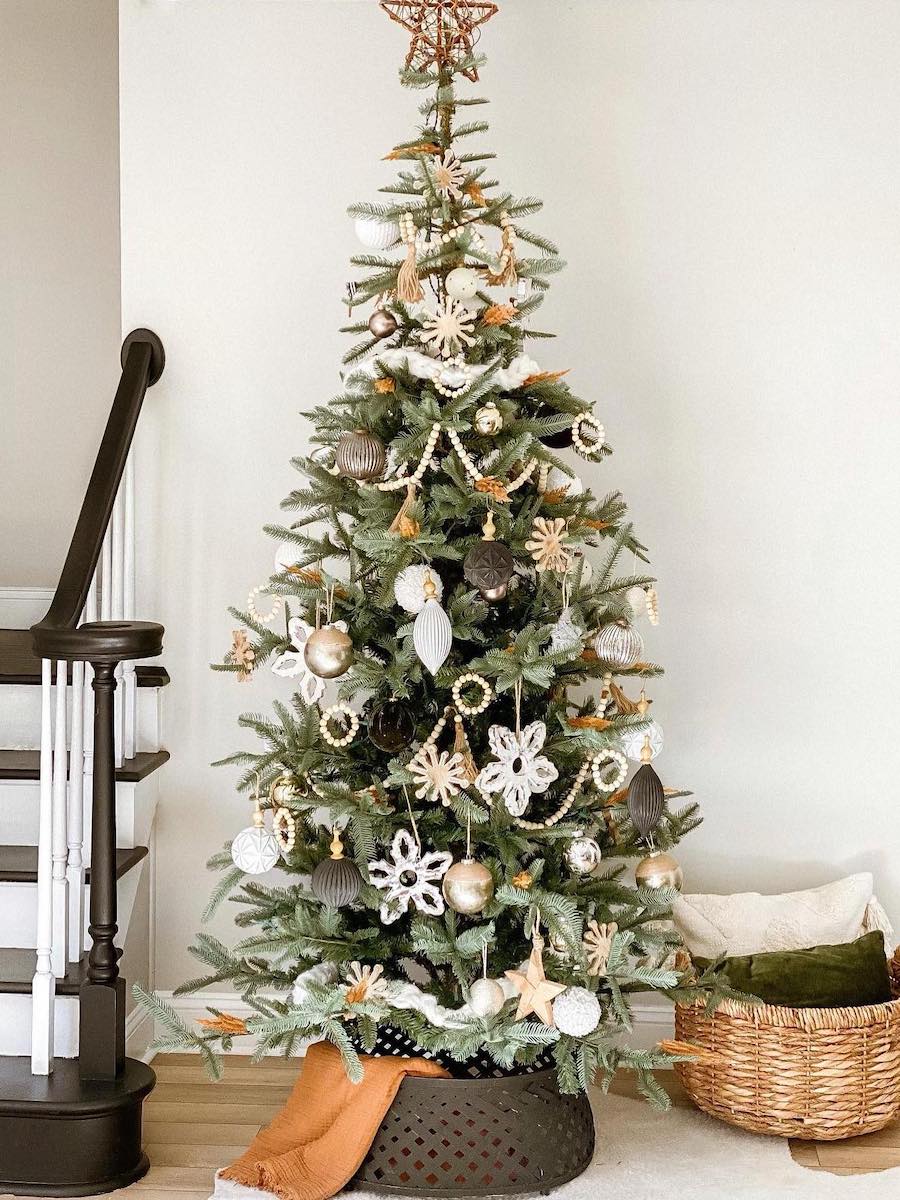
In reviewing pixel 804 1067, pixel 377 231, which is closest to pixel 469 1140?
pixel 804 1067

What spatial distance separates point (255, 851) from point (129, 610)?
859mm

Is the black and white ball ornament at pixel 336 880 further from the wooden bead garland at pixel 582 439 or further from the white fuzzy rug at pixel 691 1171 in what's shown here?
the wooden bead garland at pixel 582 439

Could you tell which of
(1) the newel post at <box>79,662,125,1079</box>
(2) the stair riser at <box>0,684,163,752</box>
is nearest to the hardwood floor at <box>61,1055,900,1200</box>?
(1) the newel post at <box>79,662,125,1079</box>

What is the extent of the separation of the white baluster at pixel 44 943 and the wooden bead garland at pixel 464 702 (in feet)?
2.43

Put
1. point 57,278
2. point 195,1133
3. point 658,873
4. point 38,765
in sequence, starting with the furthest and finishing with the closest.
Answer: point 57,278, point 38,765, point 195,1133, point 658,873

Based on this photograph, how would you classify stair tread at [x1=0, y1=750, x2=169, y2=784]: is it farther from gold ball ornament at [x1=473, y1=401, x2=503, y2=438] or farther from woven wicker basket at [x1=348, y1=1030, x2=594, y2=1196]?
gold ball ornament at [x1=473, y1=401, x2=503, y2=438]

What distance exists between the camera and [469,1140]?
209cm

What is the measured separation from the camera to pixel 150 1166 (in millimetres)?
2203

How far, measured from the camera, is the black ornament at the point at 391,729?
6.88ft

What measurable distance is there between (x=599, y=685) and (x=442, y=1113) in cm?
106

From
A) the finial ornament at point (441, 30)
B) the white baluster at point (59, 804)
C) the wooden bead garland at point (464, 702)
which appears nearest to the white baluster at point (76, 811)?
the white baluster at point (59, 804)

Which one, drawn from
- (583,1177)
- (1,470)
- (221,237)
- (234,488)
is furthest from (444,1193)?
(1,470)

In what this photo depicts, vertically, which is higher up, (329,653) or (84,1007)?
(329,653)

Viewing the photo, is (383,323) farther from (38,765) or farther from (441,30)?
(38,765)
